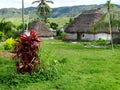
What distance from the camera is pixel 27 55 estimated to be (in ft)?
45.4

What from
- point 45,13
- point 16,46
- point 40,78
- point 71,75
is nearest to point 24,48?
point 16,46

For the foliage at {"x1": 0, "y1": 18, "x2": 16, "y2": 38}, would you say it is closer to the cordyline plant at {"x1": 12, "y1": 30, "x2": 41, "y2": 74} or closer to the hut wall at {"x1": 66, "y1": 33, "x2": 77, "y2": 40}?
the hut wall at {"x1": 66, "y1": 33, "x2": 77, "y2": 40}

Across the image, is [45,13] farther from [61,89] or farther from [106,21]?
[61,89]

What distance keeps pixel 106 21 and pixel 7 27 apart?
20.0m

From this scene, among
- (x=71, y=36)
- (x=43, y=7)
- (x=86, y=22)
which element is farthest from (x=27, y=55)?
(x=43, y=7)

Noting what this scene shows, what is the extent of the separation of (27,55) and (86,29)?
36360mm

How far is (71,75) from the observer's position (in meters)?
14.6

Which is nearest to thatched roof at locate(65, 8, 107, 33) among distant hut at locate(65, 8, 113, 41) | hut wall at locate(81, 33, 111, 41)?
distant hut at locate(65, 8, 113, 41)

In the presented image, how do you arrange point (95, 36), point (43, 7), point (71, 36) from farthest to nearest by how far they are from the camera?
point (43, 7), point (71, 36), point (95, 36)

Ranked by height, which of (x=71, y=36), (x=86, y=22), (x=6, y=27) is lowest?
(x=71, y=36)

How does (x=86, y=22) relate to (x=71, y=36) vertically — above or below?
above

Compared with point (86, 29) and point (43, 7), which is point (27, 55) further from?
point (43, 7)

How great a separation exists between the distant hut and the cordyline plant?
114 ft

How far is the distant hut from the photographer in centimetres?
4947
